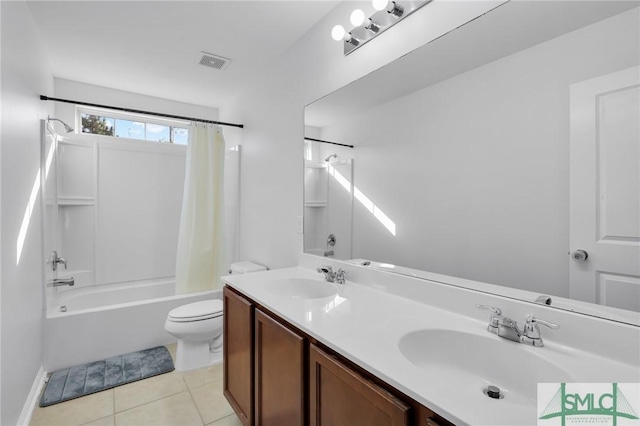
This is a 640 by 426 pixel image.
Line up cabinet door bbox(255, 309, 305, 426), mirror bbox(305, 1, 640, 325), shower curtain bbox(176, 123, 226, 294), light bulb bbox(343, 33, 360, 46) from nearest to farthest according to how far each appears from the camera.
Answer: mirror bbox(305, 1, 640, 325)
cabinet door bbox(255, 309, 305, 426)
light bulb bbox(343, 33, 360, 46)
shower curtain bbox(176, 123, 226, 294)

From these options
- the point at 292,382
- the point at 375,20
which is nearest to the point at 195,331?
the point at 292,382

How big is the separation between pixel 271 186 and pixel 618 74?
217 centimetres

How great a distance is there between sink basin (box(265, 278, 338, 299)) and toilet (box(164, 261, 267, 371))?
837 mm

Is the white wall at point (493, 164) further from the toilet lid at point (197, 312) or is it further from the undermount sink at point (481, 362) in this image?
the toilet lid at point (197, 312)

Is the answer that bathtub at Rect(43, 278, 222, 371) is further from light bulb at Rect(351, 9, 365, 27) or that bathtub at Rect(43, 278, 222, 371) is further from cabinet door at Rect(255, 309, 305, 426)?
light bulb at Rect(351, 9, 365, 27)

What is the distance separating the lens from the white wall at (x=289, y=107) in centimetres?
137

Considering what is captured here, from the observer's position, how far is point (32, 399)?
6.05 feet

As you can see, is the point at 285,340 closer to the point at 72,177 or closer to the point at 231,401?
the point at 231,401

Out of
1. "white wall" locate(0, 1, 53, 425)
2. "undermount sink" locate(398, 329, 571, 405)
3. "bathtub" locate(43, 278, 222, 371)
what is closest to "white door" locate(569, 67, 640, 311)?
"undermount sink" locate(398, 329, 571, 405)

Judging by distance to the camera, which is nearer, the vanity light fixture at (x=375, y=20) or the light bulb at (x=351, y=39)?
the vanity light fixture at (x=375, y=20)

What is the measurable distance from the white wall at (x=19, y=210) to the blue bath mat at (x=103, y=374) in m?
0.16

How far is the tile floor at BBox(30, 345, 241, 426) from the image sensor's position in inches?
67.8

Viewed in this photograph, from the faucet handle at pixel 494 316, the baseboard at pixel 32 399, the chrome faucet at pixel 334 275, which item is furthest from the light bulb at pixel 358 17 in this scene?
the baseboard at pixel 32 399

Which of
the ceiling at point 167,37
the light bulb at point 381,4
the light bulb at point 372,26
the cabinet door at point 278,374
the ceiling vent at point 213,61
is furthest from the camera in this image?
the ceiling vent at point 213,61
